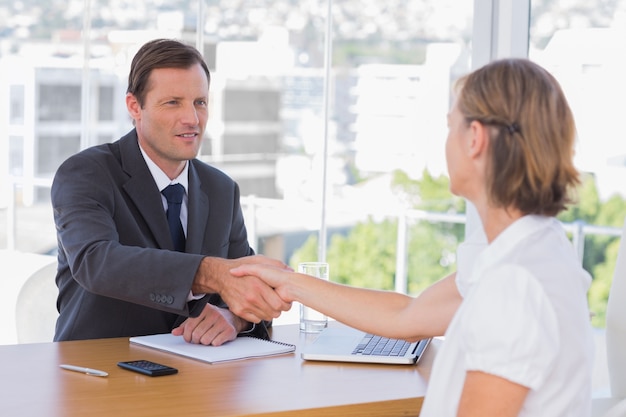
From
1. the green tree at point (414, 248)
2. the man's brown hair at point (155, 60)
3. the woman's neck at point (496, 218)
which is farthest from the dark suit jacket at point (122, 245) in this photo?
the green tree at point (414, 248)

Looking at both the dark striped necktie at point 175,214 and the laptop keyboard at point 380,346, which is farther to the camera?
the dark striped necktie at point 175,214

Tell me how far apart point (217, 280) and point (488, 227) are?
86cm

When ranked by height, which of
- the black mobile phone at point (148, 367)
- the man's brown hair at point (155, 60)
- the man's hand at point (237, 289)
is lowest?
the black mobile phone at point (148, 367)

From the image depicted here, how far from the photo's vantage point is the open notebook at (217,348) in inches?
A: 89.3

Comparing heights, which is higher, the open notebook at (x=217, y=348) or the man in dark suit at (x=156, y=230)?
the man in dark suit at (x=156, y=230)

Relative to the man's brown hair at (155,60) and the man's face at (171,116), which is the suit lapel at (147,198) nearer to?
the man's face at (171,116)

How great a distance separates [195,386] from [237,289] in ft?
1.49

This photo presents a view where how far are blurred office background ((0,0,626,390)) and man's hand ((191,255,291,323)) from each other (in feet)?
6.50

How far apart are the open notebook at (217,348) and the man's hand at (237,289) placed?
0.08 metres

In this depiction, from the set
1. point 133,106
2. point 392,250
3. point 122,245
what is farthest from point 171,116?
point 392,250

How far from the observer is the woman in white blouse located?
1.55m

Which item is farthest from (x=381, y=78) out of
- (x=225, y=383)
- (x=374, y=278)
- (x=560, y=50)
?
(x=225, y=383)

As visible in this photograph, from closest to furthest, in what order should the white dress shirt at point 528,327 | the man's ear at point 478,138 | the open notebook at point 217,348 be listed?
the white dress shirt at point 528,327 → the man's ear at point 478,138 → the open notebook at point 217,348

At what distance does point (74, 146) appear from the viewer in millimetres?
12328
